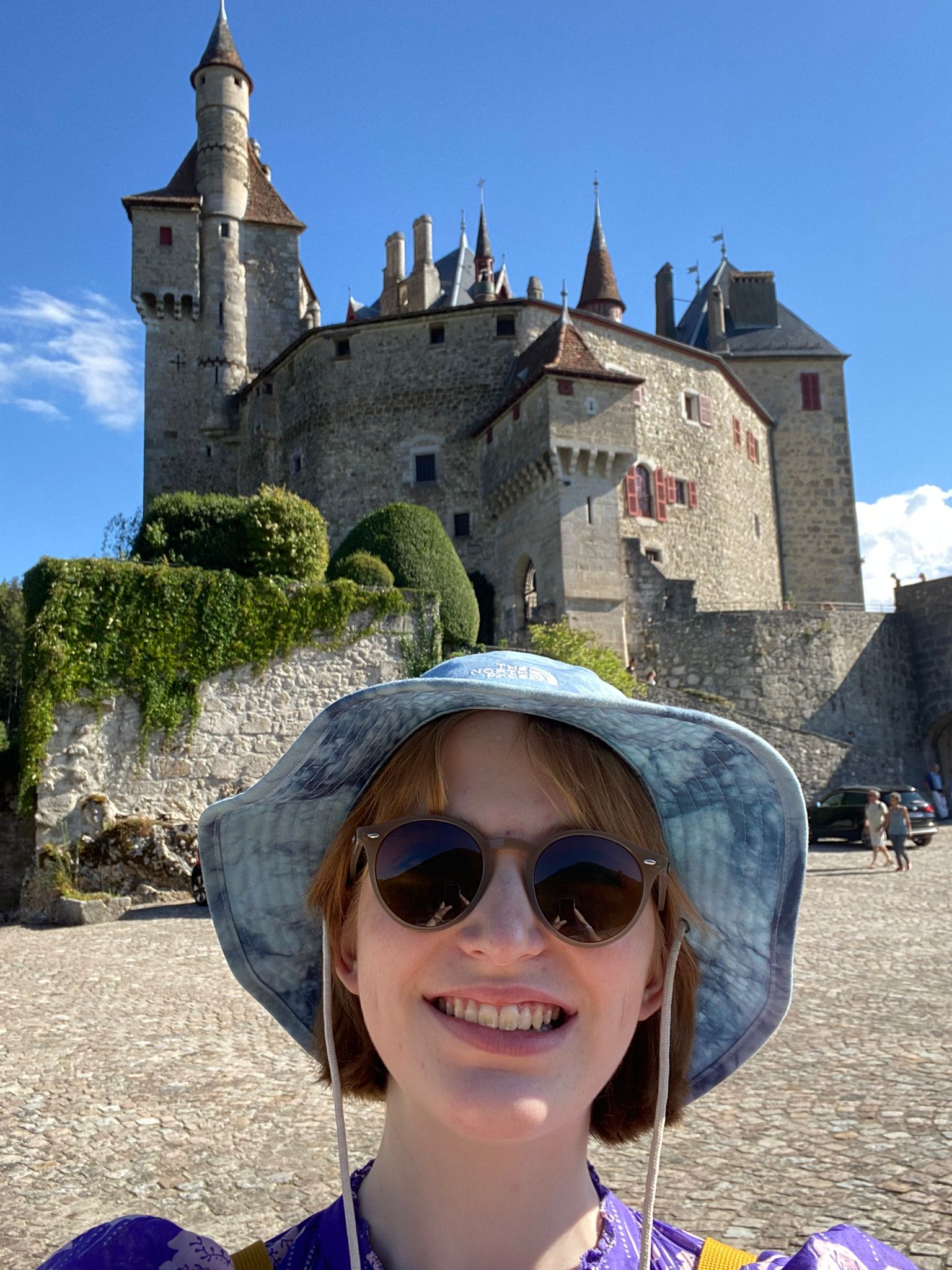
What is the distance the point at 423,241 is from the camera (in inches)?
1615

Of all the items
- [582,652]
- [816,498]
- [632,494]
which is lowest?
[582,652]

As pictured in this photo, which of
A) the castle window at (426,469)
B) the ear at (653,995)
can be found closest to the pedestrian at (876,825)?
the ear at (653,995)

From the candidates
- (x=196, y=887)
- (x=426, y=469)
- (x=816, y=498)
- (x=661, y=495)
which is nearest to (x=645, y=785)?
(x=196, y=887)

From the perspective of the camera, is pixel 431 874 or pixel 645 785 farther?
pixel 645 785

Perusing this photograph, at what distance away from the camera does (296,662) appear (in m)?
15.7

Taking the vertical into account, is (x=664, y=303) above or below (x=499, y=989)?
above

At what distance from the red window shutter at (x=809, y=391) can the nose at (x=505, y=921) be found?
1552 inches

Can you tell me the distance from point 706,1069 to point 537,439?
24935mm

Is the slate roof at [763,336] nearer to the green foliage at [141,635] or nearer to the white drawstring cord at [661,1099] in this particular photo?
the green foliage at [141,635]

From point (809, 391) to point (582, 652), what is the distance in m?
22.5

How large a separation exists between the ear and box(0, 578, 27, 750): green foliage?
960 inches

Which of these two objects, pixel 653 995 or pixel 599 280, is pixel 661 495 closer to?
pixel 599 280

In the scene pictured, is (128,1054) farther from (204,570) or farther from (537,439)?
(537,439)

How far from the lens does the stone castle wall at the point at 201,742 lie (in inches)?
557
